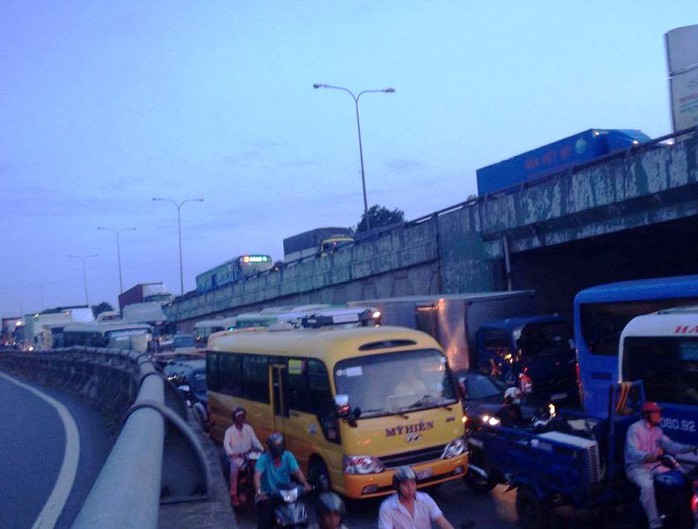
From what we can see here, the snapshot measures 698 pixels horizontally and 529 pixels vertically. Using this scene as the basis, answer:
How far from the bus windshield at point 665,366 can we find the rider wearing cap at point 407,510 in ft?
19.2

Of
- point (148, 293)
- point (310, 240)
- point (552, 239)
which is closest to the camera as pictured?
point (552, 239)

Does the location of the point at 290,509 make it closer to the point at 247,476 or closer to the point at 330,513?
the point at 330,513

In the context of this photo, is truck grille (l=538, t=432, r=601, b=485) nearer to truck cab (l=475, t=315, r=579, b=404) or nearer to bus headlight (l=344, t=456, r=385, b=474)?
bus headlight (l=344, t=456, r=385, b=474)

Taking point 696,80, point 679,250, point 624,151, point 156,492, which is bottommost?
point 156,492

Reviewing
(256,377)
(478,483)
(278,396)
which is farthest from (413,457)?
(256,377)

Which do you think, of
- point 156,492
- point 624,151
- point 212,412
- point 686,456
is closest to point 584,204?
point 624,151

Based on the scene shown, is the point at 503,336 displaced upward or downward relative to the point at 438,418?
upward

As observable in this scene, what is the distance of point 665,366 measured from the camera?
11141mm

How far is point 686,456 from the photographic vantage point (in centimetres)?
889

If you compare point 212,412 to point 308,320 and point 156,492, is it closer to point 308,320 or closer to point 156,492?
point 308,320

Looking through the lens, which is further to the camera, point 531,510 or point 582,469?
point 531,510

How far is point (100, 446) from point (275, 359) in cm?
340

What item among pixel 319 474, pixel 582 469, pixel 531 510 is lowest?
pixel 531 510

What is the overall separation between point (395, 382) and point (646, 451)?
3486 mm
